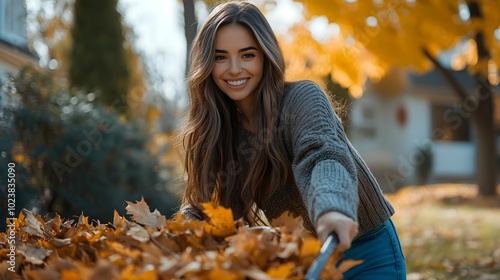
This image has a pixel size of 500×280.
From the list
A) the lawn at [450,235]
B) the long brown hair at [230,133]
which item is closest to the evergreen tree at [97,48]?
the lawn at [450,235]

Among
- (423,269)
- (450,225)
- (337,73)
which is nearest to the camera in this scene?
(423,269)

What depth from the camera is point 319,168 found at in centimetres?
191

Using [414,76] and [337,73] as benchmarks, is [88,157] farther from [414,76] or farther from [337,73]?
[414,76]

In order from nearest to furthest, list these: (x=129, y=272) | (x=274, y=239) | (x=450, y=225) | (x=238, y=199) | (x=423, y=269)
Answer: (x=129, y=272) → (x=274, y=239) → (x=238, y=199) → (x=423, y=269) → (x=450, y=225)

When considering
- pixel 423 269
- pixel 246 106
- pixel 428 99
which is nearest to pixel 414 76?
pixel 428 99

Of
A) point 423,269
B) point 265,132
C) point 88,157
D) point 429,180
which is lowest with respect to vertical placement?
point 429,180

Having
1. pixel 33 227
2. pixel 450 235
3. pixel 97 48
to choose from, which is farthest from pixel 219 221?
pixel 97 48

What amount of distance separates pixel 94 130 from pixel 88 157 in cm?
28

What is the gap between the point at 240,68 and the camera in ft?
7.75

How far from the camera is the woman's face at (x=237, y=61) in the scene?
237 cm

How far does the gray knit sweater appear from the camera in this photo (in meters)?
1.76

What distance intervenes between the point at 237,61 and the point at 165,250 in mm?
978

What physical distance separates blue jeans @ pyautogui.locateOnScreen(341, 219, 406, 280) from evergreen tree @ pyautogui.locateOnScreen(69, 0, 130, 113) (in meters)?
10.8

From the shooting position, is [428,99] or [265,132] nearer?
[265,132]
